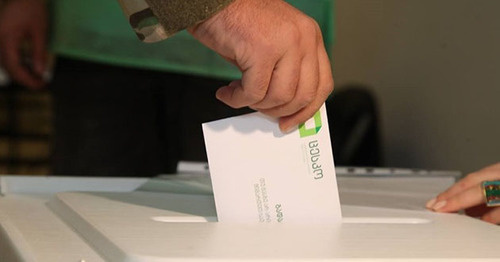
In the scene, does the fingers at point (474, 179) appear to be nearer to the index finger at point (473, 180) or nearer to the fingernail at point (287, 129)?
the index finger at point (473, 180)

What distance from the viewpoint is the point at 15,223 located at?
94 centimetres

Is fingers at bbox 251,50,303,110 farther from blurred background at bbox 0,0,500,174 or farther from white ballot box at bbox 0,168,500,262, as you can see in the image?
blurred background at bbox 0,0,500,174

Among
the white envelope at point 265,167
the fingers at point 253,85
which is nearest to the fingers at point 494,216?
the white envelope at point 265,167

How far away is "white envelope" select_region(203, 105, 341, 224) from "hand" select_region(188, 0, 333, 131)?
4 centimetres

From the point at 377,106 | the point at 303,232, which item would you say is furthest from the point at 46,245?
the point at 377,106

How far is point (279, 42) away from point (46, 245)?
Result: 0.30m

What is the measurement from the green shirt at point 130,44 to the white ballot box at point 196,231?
0.58 metres

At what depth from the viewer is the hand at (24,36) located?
1.93m

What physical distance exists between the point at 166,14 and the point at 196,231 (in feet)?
0.71

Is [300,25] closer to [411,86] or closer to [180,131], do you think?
[180,131]

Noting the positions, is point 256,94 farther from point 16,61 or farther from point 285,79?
point 16,61

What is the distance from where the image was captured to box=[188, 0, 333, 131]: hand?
0.87 m

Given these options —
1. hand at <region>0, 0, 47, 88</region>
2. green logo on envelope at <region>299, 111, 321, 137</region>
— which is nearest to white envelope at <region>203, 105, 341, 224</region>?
green logo on envelope at <region>299, 111, 321, 137</region>

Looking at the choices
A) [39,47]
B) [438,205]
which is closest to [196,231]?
[438,205]
